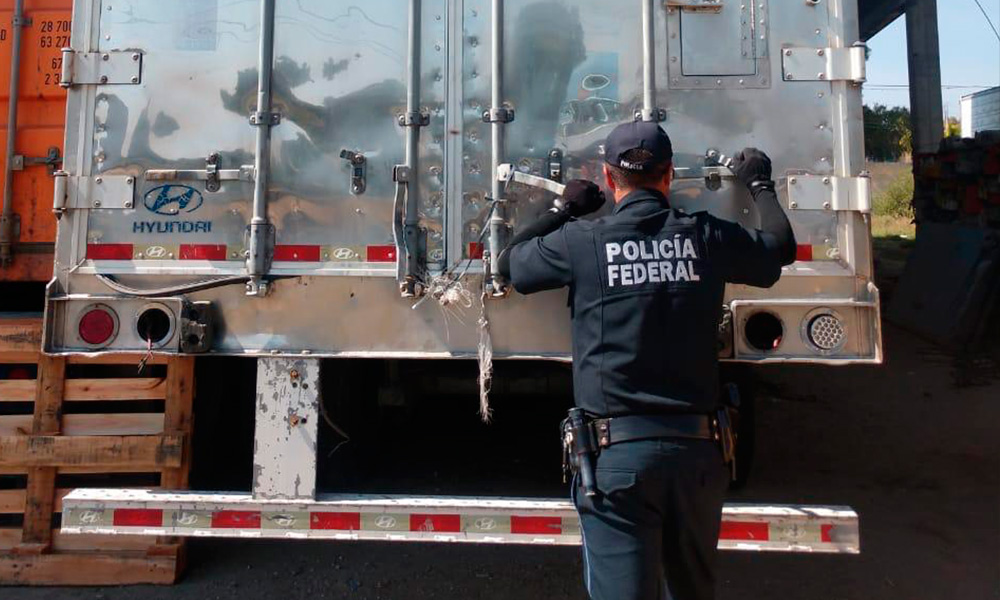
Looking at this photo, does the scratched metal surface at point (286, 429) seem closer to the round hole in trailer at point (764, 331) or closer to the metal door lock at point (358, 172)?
the metal door lock at point (358, 172)

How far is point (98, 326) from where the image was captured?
9.88 feet

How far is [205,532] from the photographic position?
9.57 feet

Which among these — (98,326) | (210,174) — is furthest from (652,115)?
(98,326)

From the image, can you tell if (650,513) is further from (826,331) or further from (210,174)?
(210,174)

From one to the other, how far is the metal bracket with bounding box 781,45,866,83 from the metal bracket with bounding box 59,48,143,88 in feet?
8.54

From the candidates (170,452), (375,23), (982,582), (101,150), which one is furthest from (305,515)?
(982,582)

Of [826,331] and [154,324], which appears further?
[154,324]

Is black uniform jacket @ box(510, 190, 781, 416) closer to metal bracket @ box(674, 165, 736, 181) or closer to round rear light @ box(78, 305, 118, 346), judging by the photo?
metal bracket @ box(674, 165, 736, 181)

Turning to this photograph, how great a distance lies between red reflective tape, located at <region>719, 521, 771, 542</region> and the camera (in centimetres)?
277

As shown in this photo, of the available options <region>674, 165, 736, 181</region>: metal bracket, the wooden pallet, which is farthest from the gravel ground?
<region>674, 165, 736, 181</region>: metal bracket

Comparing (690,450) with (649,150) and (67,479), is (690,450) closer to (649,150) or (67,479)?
(649,150)

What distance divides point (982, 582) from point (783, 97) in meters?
2.95

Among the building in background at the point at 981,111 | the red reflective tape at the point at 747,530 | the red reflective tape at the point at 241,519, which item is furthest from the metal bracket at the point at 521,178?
the building in background at the point at 981,111

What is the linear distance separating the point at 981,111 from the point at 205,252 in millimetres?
27035
